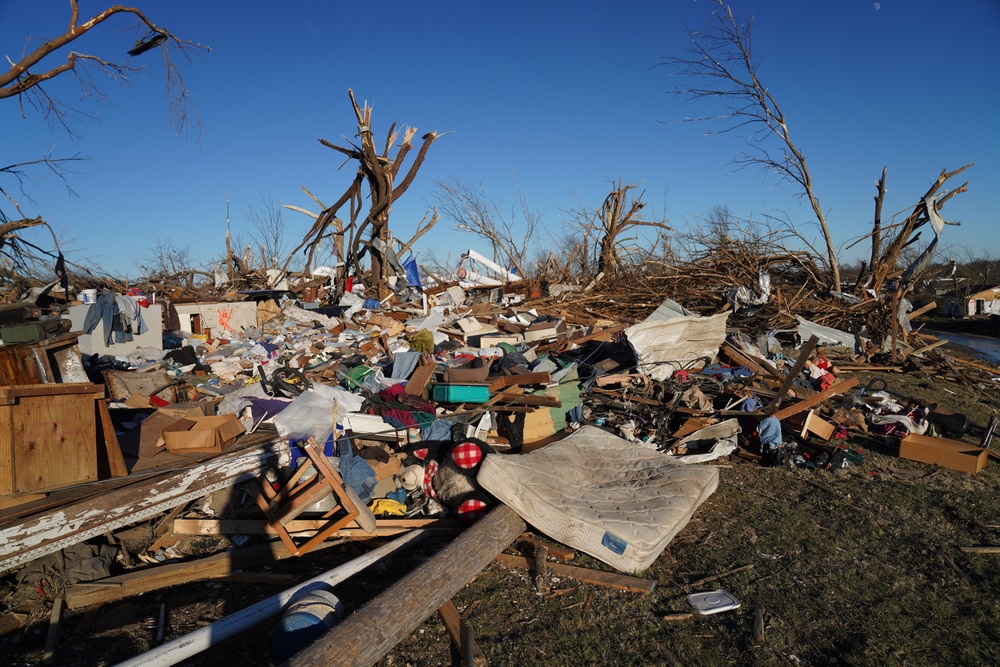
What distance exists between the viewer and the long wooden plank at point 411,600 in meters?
2.78

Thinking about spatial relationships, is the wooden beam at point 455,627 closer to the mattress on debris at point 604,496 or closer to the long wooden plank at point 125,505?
the mattress on debris at point 604,496

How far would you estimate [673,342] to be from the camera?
8320 millimetres

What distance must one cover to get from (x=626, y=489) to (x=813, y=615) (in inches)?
63.2

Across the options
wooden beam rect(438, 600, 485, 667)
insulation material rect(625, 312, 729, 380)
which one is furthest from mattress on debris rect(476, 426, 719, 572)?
insulation material rect(625, 312, 729, 380)

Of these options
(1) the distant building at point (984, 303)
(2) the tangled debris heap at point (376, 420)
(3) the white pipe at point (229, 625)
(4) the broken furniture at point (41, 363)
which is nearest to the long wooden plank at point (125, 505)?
(2) the tangled debris heap at point (376, 420)

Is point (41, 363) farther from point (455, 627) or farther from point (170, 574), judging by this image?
point (455, 627)

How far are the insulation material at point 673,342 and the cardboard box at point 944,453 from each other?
2707mm

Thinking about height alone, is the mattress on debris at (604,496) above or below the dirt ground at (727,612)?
above

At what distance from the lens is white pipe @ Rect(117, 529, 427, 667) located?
296cm

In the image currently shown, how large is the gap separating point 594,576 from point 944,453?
15.3 ft

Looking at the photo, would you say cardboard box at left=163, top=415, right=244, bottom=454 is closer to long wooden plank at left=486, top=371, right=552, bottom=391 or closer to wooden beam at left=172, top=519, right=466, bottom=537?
wooden beam at left=172, top=519, right=466, bottom=537

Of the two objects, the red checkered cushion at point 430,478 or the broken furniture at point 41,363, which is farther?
the red checkered cushion at point 430,478

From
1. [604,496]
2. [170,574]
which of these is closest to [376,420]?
[170,574]

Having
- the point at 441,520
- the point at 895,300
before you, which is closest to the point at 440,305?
the point at 441,520
